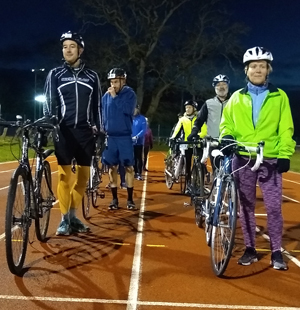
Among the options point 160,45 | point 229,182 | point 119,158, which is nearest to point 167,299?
point 229,182

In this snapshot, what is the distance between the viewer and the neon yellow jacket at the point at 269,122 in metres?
4.84

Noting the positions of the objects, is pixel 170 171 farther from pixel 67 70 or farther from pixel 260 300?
pixel 260 300

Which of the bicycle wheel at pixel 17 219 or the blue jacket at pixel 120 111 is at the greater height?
the blue jacket at pixel 120 111

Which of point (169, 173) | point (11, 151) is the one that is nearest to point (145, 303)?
point (11, 151)

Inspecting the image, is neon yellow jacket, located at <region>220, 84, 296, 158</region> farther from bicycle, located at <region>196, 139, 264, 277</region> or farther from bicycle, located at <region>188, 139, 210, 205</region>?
bicycle, located at <region>188, 139, 210, 205</region>

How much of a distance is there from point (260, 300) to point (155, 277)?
1005 millimetres

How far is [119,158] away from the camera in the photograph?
8164 mm

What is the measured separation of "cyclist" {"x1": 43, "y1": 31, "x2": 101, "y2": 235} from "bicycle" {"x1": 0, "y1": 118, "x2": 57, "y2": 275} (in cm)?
49

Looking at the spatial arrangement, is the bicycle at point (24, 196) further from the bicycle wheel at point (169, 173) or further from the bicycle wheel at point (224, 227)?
the bicycle wheel at point (169, 173)

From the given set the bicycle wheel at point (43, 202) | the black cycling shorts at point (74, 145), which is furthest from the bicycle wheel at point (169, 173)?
the bicycle wheel at point (43, 202)

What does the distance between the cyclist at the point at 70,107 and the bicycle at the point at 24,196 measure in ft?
1.62

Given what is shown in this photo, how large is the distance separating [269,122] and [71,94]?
95.8 inches

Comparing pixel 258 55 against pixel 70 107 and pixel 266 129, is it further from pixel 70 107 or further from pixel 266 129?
pixel 70 107

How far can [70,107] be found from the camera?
5957 mm
